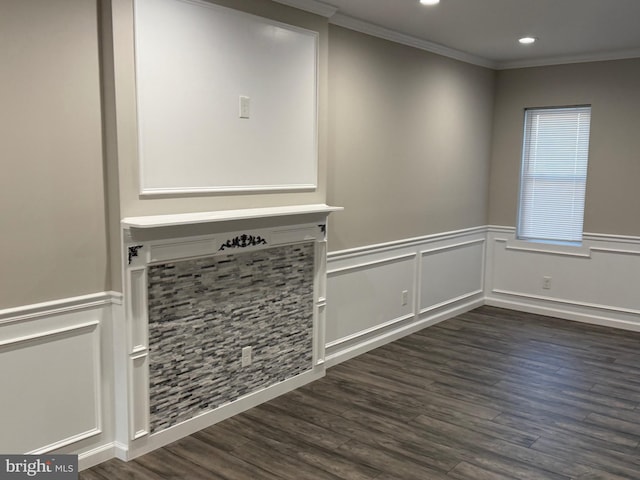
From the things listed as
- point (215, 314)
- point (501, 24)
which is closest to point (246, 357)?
point (215, 314)

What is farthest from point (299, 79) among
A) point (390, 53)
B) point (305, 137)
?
point (390, 53)

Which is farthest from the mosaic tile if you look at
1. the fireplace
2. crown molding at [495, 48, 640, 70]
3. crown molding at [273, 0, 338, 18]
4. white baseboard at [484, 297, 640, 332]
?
crown molding at [495, 48, 640, 70]

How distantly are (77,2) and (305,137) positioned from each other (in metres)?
1.49

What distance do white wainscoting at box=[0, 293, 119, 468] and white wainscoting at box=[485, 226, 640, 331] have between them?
4.19 meters

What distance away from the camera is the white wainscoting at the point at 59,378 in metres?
2.48

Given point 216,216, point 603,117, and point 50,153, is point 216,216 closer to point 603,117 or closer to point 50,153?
point 50,153

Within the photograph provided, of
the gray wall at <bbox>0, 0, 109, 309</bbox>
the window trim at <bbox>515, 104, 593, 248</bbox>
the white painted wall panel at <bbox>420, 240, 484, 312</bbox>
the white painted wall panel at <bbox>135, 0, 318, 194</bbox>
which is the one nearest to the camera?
the gray wall at <bbox>0, 0, 109, 309</bbox>

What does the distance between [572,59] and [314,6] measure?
113 inches

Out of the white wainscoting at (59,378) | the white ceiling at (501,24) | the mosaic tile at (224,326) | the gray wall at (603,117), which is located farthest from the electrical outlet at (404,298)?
the white wainscoting at (59,378)

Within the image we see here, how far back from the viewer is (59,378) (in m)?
2.64

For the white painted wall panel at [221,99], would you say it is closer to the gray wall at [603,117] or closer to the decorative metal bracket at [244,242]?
the decorative metal bracket at [244,242]

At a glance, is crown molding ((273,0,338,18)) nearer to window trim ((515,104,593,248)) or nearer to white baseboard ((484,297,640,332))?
window trim ((515,104,593,248))

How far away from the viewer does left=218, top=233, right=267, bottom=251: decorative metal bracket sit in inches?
123

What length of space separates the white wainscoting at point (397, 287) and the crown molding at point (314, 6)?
1.55 m
